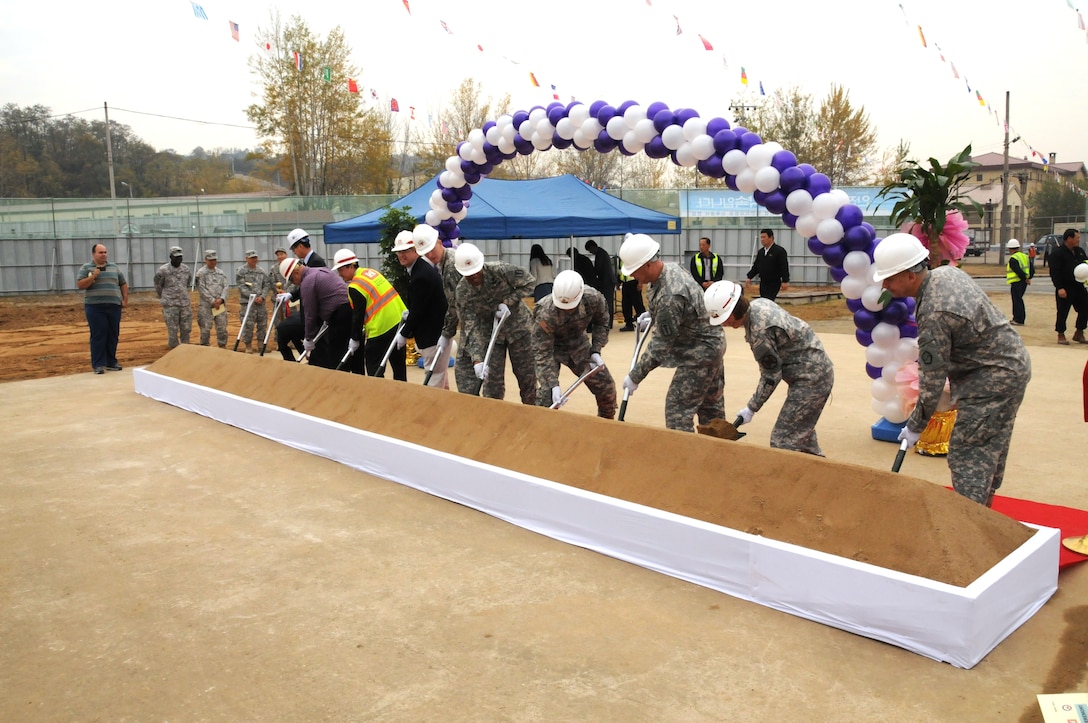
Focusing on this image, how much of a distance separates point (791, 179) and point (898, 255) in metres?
3.01

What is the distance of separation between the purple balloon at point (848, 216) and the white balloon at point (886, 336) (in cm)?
85

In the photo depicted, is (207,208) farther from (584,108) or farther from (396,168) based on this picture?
(584,108)

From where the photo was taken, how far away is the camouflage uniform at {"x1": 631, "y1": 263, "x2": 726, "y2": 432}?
577 centimetres

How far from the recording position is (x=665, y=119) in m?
8.00

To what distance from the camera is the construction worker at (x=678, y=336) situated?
227 inches

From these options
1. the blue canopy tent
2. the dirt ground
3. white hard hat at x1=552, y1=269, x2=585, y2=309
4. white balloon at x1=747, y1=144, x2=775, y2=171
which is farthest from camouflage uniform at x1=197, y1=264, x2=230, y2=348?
white balloon at x1=747, y1=144, x2=775, y2=171

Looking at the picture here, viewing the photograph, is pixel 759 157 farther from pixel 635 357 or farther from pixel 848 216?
pixel 635 357

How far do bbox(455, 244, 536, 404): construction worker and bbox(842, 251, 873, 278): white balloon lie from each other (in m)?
2.63

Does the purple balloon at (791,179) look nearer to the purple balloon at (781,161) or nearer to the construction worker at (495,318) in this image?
the purple balloon at (781,161)

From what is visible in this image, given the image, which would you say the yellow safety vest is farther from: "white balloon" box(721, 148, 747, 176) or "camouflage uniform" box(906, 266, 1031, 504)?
"camouflage uniform" box(906, 266, 1031, 504)

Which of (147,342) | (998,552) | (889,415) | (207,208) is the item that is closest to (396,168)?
(207,208)

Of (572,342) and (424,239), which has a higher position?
(424,239)

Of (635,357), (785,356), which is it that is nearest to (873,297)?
(785,356)

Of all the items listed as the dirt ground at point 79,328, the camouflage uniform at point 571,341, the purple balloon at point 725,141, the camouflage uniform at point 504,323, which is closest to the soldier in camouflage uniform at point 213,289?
the dirt ground at point 79,328
